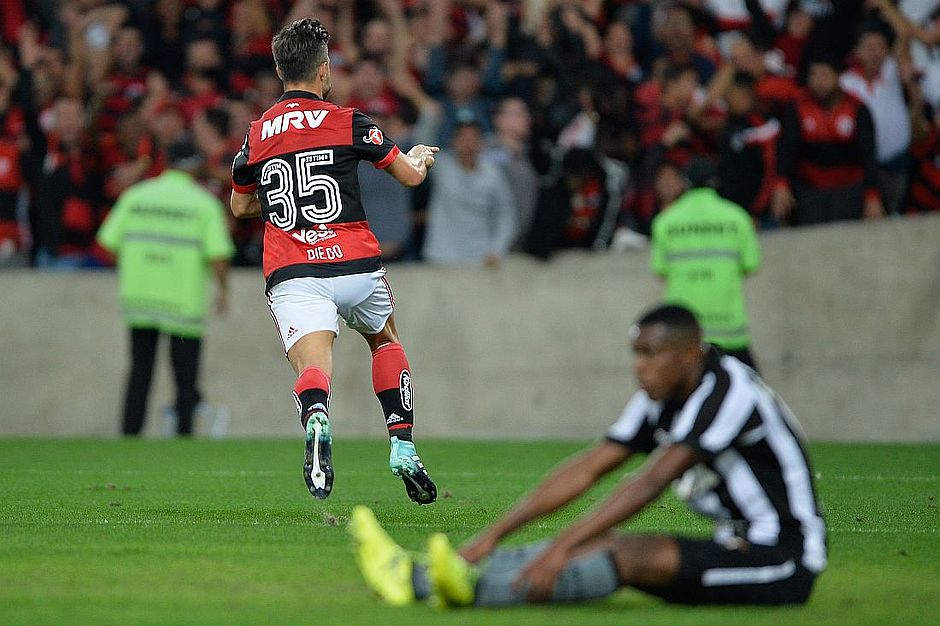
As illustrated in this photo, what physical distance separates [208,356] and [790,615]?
12.4 meters

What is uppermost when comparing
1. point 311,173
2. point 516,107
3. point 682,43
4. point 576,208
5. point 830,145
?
point 682,43

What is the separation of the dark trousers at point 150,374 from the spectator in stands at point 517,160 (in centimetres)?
351

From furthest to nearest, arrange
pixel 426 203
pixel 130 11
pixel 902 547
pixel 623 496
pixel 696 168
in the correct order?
pixel 130 11 < pixel 426 203 < pixel 696 168 < pixel 902 547 < pixel 623 496

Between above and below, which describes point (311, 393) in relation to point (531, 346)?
above

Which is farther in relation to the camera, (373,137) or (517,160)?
(517,160)

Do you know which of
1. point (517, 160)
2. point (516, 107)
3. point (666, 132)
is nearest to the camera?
point (666, 132)

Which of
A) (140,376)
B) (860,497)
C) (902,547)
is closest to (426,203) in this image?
(140,376)

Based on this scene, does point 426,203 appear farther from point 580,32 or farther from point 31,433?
point 31,433

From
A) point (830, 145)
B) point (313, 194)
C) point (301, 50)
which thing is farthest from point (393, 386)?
point (830, 145)

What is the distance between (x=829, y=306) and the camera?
1476 cm

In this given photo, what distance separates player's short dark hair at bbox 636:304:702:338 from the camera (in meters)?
4.76

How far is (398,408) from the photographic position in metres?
8.26

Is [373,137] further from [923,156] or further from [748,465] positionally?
[923,156]

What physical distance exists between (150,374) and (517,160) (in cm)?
421
